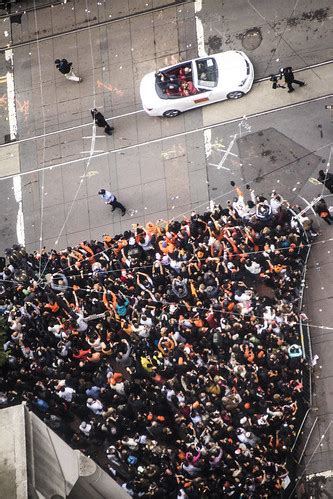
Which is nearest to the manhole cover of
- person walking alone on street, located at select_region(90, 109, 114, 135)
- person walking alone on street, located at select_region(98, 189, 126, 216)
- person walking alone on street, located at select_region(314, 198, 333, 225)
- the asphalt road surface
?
the asphalt road surface

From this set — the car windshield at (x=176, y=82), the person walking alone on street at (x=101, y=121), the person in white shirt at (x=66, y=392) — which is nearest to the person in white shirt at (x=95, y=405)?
the person in white shirt at (x=66, y=392)

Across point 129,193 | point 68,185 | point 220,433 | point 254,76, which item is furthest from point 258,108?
point 220,433

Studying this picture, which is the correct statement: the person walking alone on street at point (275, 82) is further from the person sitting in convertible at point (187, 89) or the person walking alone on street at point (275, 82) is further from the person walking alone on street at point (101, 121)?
the person walking alone on street at point (101, 121)

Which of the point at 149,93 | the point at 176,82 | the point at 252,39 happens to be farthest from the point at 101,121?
the point at 252,39

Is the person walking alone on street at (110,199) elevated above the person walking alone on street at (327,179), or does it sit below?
above

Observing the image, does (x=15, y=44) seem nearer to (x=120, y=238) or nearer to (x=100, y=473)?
(x=120, y=238)

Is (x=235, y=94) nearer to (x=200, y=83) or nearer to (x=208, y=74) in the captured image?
(x=208, y=74)
